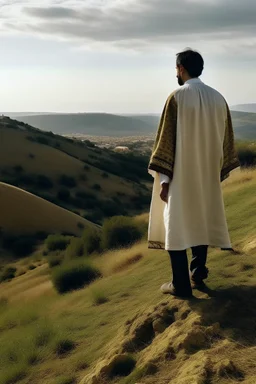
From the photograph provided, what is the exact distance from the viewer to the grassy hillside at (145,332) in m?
4.03

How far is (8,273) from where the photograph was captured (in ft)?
58.5

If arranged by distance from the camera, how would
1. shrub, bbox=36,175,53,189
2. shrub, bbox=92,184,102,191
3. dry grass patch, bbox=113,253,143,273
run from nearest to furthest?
1. dry grass patch, bbox=113,253,143,273
2. shrub, bbox=36,175,53,189
3. shrub, bbox=92,184,102,191

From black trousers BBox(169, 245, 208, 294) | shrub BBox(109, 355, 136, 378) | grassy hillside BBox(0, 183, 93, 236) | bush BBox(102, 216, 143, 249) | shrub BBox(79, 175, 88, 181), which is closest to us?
shrub BBox(109, 355, 136, 378)

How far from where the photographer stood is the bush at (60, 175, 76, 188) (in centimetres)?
4038

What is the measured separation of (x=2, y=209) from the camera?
25.5m

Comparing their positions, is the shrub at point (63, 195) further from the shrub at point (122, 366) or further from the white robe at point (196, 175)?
the shrub at point (122, 366)

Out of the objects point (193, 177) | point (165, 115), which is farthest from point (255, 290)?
point (165, 115)

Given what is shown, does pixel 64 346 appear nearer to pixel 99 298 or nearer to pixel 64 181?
pixel 99 298

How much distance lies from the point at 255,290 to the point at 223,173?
3.61 ft

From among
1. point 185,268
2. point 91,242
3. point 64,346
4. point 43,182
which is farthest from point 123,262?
point 43,182

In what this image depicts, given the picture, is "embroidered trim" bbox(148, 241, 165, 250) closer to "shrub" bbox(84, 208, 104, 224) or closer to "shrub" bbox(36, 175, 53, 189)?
"shrub" bbox(84, 208, 104, 224)

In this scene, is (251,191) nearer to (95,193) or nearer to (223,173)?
(223,173)

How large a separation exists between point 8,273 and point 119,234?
5.98 m

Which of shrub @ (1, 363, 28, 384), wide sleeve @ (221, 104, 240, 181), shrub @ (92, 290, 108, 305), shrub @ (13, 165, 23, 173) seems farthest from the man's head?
shrub @ (13, 165, 23, 173)
